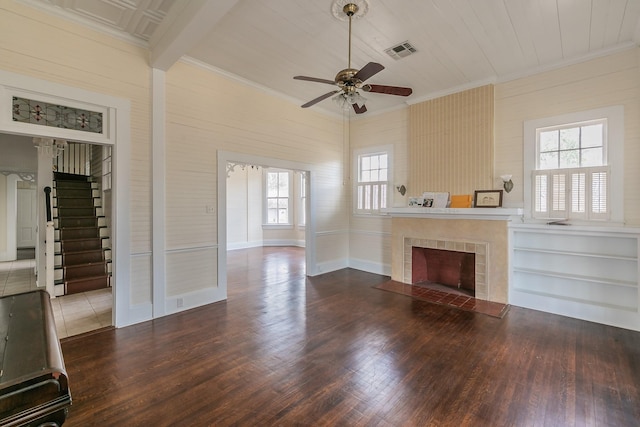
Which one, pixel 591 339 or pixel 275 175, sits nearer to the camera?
pixel 591 339

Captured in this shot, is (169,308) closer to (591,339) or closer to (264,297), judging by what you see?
(264,297)

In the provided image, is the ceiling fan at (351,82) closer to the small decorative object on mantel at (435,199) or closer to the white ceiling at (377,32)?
the white ceiling at (377,32)

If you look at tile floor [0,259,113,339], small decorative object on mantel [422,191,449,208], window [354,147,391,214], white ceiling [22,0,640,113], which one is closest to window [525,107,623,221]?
white ceiling [22,0,640,113]

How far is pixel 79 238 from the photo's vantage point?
533 cm

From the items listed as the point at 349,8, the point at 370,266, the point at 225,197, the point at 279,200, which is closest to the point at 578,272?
the point at 370,266

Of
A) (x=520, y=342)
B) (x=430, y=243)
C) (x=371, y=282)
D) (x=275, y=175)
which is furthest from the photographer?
(x=275, y=175)

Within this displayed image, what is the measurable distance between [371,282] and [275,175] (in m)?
6.47

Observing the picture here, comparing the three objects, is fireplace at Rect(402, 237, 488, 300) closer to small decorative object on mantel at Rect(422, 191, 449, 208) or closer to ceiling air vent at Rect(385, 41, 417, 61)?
small decorative object on mantel at Rect(422, 191, 449, 208)

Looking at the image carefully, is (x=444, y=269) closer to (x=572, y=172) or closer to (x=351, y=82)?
(x=572, y=172)

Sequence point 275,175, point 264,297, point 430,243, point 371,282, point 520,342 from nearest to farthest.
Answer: point 520,342 < point 264,297 < point 430,243 < point 371,282 < point 275,175

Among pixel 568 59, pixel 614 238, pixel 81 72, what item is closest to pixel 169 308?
pixel 81 72

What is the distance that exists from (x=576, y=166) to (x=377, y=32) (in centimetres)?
331

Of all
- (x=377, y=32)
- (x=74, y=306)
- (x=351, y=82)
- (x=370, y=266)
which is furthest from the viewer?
(x=370, y=266)

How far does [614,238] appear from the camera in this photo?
3531 millimetres
